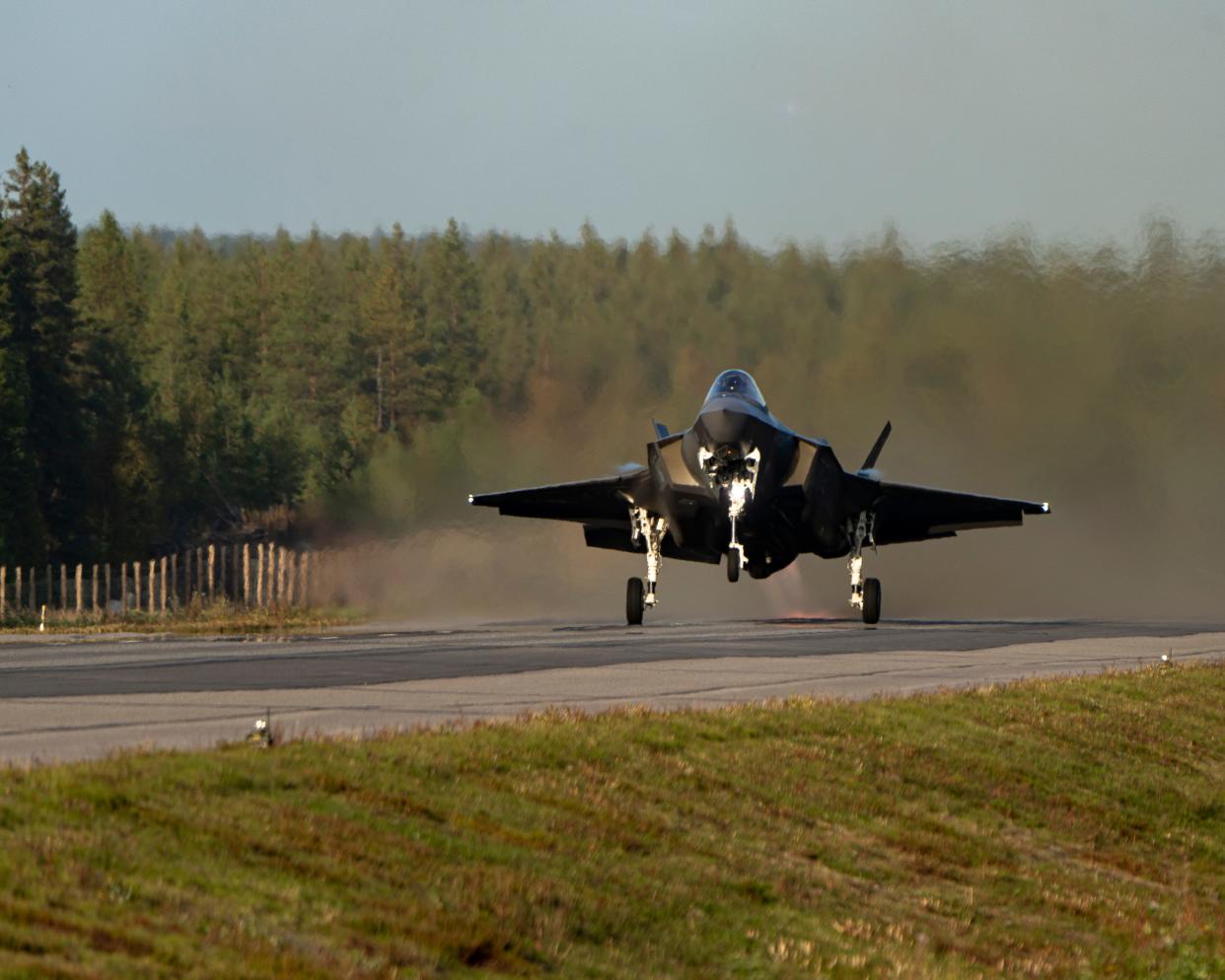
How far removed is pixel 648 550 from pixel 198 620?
13452 millimetres

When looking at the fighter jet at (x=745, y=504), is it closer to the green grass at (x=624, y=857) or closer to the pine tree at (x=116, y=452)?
the green grass at (x=624, y=857)

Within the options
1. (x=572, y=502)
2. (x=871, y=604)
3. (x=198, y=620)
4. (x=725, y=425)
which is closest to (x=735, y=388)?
(x=725, y=425)

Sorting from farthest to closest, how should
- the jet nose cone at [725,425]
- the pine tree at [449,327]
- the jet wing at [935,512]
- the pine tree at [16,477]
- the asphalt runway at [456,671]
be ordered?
the pine tree at [449,327]
the pine tree at [16,477]
the jet wing at [935,512]
the jet nose cone at [725,425]
the asphalt runway at [456,671]

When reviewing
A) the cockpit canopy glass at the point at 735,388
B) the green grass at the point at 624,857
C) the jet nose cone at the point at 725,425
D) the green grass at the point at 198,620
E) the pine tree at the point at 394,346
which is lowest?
the green grass at the point at 624,857

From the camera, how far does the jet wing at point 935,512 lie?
3528cm

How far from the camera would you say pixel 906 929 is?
9773 mm

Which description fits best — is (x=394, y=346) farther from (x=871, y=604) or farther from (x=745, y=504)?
(x=745, y=504)

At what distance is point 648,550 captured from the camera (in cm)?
3406

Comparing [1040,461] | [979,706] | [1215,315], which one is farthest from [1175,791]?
[1040,461]

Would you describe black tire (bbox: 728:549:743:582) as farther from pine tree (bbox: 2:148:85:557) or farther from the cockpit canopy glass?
pine tree (bbox: 2:148:85:557)

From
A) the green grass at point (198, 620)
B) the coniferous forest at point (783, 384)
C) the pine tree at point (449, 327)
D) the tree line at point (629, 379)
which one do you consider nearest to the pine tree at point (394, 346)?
the pine tree at point (449, 327)

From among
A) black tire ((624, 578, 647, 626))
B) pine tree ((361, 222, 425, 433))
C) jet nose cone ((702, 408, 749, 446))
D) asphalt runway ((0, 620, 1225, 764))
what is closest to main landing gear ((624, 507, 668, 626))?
black tire ((624, 578, 647, 626))

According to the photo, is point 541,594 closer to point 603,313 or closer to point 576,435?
point 576,435

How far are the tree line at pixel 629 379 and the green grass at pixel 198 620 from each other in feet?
20.9
